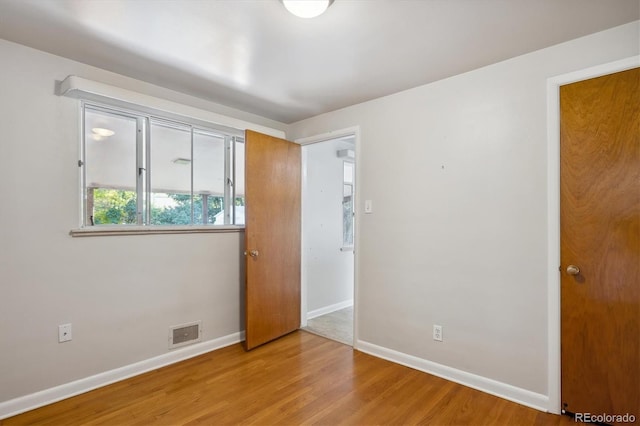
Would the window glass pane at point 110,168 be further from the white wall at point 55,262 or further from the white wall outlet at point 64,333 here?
the white wall outlet at point 64,333

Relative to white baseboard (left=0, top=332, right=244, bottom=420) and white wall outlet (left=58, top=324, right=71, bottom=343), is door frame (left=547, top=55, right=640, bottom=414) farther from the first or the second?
white wall outlet (left=58, top=324, right=71, bottom=343)

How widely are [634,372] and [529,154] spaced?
54.7 inches

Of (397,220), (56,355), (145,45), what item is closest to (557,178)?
(397,220)

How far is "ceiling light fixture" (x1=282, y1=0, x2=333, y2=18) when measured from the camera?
5.10ft

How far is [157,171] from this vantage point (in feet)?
8.88

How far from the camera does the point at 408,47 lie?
80.8 inches

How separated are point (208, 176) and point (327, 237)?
181 centimetres

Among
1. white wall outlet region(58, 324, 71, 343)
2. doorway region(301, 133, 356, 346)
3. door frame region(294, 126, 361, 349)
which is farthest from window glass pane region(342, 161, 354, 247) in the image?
white wall outlet region(58, 324, 71, 343)

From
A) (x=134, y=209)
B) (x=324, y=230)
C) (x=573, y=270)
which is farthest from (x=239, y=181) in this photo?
(x=573, y=270)

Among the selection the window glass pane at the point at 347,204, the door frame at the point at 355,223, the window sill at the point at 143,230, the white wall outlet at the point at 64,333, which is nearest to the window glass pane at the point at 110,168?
the window sill at the point at 143,230

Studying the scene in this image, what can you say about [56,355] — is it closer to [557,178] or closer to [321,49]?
[321,49]

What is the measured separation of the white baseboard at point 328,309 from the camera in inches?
159

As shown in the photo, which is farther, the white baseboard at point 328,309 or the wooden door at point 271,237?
the white baseboard at point 328,309

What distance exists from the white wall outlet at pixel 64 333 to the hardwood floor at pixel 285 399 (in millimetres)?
406
